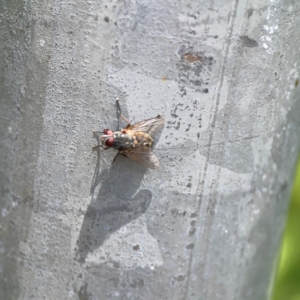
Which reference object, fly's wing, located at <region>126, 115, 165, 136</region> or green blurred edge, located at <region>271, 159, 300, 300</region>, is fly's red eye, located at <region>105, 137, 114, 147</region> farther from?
green blurred edge, located at <region>271, 159, 300, 300</region>

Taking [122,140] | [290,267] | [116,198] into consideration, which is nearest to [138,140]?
[122,140]

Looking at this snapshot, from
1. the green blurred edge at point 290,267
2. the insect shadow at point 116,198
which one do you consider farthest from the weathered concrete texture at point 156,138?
the green blurred edge at point 290,267

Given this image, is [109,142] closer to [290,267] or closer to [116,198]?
[116,198]

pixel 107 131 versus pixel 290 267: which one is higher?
pixel 107 131

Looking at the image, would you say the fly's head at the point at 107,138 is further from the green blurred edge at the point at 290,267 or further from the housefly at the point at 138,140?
the green blurred edge at the point at 290,267

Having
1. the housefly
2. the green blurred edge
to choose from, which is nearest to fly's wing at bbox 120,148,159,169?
the housefly

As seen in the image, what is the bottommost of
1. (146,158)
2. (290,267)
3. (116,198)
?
(290,267)

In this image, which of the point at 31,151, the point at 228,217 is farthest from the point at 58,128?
the point at 228,217
